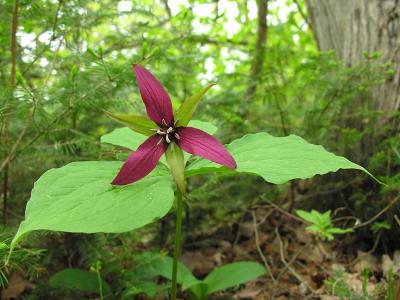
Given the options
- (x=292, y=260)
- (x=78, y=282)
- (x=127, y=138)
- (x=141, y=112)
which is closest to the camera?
(x=127, y=138)

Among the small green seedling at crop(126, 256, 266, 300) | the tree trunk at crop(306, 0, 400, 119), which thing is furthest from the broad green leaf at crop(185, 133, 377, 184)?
the tree trunk at crop(306, 0, 400, 119)

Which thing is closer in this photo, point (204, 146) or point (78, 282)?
point (204, 146)

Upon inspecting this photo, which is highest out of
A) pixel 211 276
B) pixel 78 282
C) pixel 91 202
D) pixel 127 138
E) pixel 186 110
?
pixel 186 110

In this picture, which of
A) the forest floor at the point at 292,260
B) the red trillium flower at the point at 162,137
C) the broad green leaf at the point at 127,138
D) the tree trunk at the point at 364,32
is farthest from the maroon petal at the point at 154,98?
the tree trunk at the point at 364,32

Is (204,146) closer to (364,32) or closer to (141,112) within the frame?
(141,112)

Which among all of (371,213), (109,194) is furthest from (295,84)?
(109,194)

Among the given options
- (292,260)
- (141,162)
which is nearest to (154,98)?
(141,162)

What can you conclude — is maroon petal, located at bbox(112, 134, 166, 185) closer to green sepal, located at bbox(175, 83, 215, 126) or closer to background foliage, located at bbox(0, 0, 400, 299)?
green sepal, located at bbox(175, 83, 215, 126)
